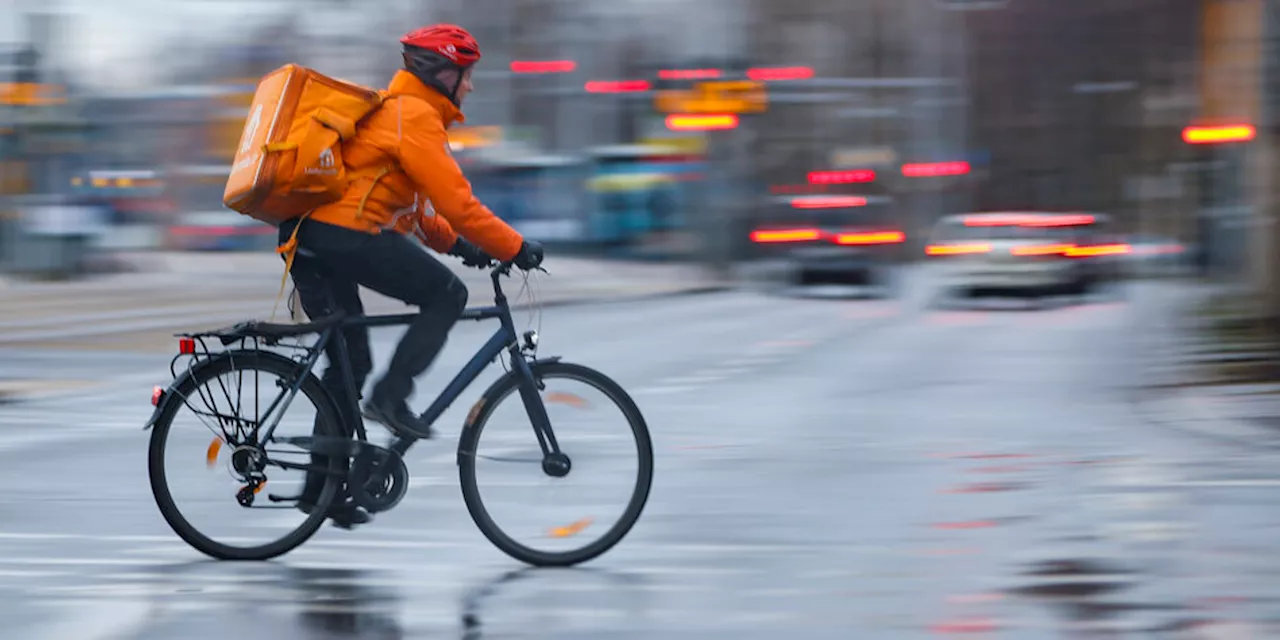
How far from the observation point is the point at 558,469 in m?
6.96

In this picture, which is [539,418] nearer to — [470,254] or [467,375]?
[467,375]

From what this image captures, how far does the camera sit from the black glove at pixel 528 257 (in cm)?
680

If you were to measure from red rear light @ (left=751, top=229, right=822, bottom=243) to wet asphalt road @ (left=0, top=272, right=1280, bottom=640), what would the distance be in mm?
18071

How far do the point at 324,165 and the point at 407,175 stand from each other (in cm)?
28

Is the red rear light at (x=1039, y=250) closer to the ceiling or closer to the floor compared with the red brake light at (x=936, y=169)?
closer to the floor

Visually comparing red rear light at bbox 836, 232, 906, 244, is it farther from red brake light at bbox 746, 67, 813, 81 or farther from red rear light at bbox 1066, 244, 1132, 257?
red brake light at bbox 746, 67, 813, 81

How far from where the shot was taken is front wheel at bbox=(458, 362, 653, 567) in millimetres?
6926

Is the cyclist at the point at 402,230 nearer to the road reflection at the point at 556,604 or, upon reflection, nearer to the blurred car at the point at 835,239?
the road reflection at the point at 556,604

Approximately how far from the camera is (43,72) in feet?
117

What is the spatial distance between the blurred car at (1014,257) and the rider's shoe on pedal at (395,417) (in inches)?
836

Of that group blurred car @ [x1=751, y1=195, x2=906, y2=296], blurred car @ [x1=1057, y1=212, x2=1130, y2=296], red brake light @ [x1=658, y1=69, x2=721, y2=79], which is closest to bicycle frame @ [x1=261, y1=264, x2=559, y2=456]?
blurred car @ [x1=1057, y1=212, x2=1130, y2=296]

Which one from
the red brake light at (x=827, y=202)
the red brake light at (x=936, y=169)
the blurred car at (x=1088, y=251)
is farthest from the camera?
the red brake light at (x=936, y=169)

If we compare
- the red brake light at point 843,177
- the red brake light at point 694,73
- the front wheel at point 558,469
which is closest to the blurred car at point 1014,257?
the red brake light at point 843,177

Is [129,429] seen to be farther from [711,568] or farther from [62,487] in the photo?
[711,568]
